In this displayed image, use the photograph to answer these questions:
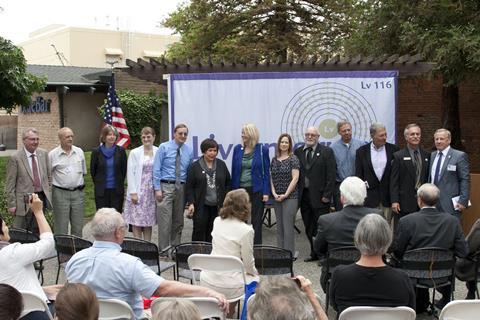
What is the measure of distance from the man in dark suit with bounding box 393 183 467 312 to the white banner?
10.8 ft

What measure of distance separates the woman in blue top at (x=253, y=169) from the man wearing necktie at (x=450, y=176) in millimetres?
2041

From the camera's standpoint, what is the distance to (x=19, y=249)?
3.53 m

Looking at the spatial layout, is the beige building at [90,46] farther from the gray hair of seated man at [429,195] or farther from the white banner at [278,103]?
the gray hair of seated man at [429,195]

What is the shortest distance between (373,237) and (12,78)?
934 centimetres

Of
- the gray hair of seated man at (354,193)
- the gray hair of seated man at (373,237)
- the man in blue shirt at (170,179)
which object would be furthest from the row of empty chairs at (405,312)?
the man in blue shirt at (170,179)

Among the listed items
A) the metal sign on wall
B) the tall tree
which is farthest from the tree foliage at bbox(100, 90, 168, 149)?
the tall tree

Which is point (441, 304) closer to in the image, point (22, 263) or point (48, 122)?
point (22, 263)

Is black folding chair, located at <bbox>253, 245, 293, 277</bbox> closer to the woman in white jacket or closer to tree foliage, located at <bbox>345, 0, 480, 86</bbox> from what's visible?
the woman in white jacket

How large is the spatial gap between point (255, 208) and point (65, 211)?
2.36 meters

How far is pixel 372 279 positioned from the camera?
351 centimetres

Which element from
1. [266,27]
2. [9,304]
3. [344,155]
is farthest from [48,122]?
[9,304]

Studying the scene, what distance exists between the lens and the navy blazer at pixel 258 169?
702 cm

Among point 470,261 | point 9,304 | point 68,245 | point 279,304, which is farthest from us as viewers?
point 68,245

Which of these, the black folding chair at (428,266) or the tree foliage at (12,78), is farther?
the tree foliage at (12,78)
